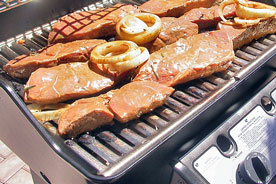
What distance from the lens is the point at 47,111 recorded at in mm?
2254

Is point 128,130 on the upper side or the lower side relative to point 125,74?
lower

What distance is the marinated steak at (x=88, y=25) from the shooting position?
9.51 ft

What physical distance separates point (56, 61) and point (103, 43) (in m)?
0.44

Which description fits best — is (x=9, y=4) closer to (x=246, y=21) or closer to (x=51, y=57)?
(x=51, y=57)

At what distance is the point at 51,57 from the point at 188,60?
1.15m

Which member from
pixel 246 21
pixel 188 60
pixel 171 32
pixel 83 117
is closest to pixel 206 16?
pixel 246 21

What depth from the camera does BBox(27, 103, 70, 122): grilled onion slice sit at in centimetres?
221

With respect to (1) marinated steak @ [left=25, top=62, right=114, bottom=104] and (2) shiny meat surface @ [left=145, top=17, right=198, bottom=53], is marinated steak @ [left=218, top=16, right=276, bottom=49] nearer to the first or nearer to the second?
(2) shiny meat surface @ [left=145, top=17, right=198, bottom=53]

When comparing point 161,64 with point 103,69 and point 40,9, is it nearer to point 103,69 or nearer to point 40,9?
point 103,69

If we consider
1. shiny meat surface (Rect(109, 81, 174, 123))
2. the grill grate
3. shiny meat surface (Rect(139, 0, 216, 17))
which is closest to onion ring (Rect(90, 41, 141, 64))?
shiny meat surface (Rect(109, 81, 174, 123))

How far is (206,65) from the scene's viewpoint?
2.54 meters

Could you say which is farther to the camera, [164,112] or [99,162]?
[164,112]

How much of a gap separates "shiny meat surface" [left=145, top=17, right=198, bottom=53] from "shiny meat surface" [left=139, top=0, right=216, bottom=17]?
8.7 inches

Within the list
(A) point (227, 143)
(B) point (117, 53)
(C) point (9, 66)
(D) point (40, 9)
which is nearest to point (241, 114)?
(A) point (227, 143)
